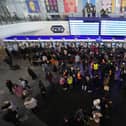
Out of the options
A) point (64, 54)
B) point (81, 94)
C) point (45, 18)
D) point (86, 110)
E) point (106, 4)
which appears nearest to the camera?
point (86, 110)

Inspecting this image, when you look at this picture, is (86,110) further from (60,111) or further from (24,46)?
(24,46)

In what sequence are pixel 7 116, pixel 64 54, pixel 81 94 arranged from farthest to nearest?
pixel 64 54
pixel 81 94
pixel 7 116

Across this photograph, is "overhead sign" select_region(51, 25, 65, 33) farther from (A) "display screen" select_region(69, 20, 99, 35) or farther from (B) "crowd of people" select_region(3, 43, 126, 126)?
(B) "crowd of people" select_region(3, 43, 126, 126)

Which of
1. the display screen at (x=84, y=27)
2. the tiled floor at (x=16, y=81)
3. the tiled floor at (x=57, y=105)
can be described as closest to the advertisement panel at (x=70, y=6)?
the display screen at (x=84, y=27)

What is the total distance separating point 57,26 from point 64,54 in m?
2.45

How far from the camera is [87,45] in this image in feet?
52.2

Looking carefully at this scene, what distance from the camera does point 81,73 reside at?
43.6 feet

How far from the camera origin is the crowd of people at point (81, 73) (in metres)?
11.2

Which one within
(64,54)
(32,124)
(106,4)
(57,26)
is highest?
(106,4)

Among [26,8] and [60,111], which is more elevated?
[26,8]

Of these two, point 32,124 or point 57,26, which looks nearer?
point 32,124

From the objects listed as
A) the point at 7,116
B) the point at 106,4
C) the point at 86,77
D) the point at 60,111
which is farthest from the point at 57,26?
the point at 7,116

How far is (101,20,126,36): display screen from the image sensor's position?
1528 cm

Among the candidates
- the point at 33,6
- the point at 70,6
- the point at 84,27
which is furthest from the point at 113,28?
the point at 33,6
